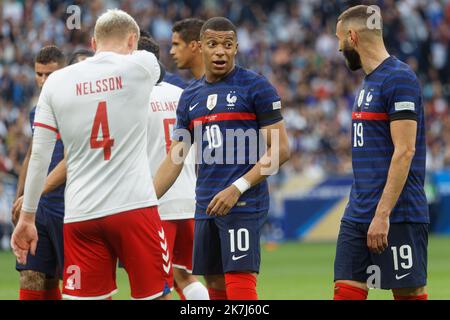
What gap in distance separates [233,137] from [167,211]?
5.05 ft

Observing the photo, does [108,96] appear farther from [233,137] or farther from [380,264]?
[380,264]

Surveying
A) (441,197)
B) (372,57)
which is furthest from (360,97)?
(441,197)

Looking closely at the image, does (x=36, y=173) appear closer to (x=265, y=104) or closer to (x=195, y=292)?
(x=265, y=104)

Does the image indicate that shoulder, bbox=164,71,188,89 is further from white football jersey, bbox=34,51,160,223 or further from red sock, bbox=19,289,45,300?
white football jersey, bbox=34,51,160,223

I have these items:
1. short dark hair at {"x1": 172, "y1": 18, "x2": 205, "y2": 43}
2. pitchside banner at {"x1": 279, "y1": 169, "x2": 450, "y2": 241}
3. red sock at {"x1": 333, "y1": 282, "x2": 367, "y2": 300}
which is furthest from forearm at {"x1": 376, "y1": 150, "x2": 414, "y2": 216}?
pitchside banner at {"x1": 279, "y1": 169, "x2": 450, "y2": 241}

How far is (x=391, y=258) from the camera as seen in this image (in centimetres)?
708

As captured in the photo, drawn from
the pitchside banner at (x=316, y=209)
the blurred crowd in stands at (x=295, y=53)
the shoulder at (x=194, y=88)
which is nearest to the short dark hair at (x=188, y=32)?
the shoulder at (x=194, y=88)

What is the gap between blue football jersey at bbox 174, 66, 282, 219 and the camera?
7531 millimetres

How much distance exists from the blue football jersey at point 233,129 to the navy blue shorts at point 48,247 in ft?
4.94

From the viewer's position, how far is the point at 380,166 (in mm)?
7141

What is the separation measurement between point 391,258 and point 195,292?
235cm

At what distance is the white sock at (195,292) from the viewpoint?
8.91 m

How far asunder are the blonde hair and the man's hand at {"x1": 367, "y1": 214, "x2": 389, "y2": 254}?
1978 mm
